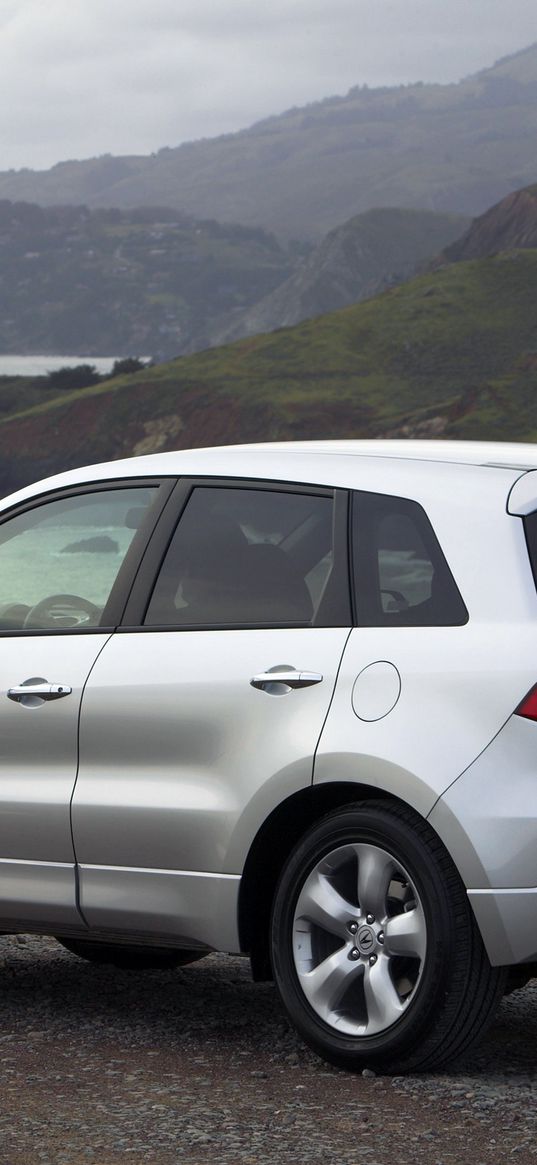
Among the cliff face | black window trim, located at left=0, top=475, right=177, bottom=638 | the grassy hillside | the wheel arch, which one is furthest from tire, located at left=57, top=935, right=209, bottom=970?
the cliff face

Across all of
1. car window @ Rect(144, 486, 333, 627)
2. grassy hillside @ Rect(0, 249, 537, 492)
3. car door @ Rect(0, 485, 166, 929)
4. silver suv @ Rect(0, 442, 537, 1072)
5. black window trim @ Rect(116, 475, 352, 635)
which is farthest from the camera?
grassy hillside @ Rect(0, 249, 537, 492)

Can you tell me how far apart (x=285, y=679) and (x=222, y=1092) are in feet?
3.46

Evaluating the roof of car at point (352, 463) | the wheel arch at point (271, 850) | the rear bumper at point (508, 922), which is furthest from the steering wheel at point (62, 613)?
the rear bumper at point (508, 922)

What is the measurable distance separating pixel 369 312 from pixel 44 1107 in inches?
5498

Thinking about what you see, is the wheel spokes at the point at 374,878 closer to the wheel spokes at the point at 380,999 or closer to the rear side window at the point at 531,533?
the wheel spokes at the point at 380,999

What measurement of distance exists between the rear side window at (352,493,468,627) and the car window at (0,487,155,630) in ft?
→ 2.38

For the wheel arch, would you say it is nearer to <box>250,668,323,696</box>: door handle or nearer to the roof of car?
<box>250,668,323,696</box>: door handle

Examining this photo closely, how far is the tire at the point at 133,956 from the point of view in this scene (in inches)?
232

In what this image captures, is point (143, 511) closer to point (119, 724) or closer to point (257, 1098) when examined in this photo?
point (119, 724)

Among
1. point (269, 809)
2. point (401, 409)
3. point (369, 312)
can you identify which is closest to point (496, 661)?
point (269, 809)

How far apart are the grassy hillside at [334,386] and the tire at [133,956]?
10644cm

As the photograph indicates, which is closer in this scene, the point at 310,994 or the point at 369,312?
the point at 310,994

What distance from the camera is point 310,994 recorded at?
14.5ft

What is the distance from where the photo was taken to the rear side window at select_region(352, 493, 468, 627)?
4.26m
